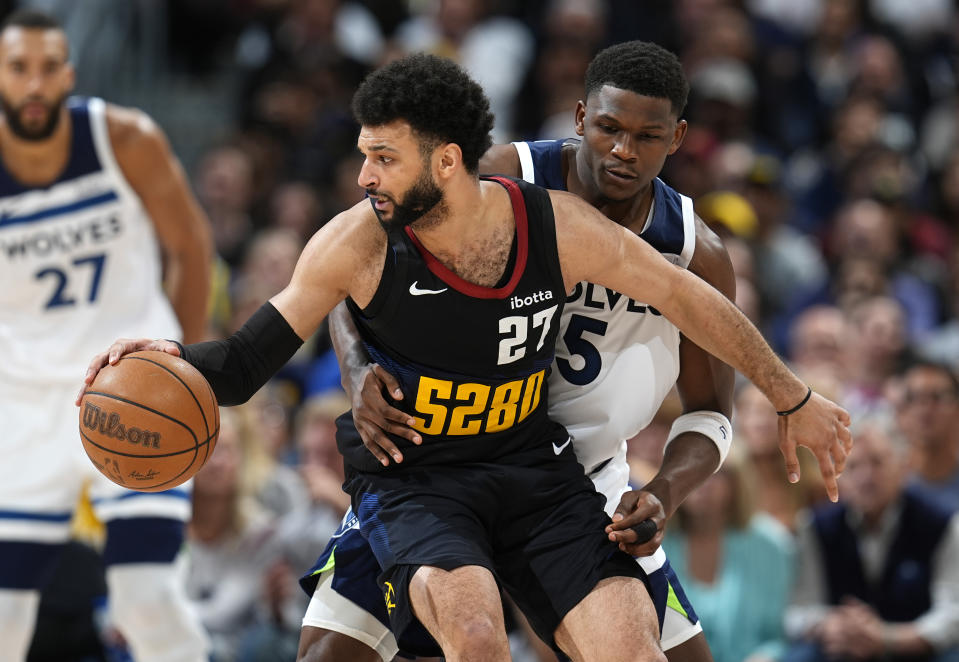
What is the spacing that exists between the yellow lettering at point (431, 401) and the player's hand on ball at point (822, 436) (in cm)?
95

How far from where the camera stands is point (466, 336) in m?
3.83

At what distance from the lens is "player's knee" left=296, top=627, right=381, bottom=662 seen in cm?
405

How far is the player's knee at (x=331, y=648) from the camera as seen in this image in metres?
4.05

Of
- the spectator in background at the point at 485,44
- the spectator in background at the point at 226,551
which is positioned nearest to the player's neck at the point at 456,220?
the spectator in background at the point at 226,551

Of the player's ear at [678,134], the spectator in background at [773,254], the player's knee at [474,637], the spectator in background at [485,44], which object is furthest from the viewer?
the spectator in background at [485,44]

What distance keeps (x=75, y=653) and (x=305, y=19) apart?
→ 222 inches

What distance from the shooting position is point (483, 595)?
3.63 m

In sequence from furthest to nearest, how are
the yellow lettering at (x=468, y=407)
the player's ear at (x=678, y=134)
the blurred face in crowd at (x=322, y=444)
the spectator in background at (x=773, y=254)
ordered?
1. the spectator in background at (x=773, y=254)
2. the blurred face in crowd at (x=322, y=444)
3. the player's ear at (x=678, y=134)
4. the yellow lettering at (x=468, y=407)

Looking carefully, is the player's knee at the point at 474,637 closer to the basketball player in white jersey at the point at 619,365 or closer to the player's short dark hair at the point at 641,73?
the basketball player in white jersey at the point at 619,365

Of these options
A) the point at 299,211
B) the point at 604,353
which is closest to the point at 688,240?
the point at 604,353

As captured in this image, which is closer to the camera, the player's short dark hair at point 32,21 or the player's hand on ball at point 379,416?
the player's hand on ball at point 379,416

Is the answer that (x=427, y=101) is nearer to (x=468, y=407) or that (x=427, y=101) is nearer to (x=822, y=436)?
(x=468, y=407)

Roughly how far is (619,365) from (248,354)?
3.86 feet

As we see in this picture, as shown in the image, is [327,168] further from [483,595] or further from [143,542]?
[483,595]
